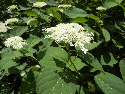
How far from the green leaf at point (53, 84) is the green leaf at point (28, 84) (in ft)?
2.04

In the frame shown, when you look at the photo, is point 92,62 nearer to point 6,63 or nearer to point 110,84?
point 110,84

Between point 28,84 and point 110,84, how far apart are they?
1.35 meters

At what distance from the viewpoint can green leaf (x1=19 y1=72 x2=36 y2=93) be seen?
5.08ft

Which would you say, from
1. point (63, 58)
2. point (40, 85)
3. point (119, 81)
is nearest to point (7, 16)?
point (63, 58)

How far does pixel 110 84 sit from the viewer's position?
141 centimetres

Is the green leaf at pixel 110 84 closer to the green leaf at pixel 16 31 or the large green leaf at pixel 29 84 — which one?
the large green leaf at pixel 29 84

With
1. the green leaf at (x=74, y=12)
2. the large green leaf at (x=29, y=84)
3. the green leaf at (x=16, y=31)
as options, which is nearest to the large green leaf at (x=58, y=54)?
the large green leaf at (x=29, y=84)

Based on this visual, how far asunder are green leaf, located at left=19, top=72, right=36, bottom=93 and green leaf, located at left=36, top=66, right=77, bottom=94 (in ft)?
2.04

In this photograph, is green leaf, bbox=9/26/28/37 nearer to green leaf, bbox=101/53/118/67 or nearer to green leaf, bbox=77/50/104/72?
green leaf, bbox=77/50/104/72

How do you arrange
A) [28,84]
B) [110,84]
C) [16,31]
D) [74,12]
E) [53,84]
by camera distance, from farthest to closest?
[16,31] → [74,12] → [28,84] → [110,84] → [53,84]

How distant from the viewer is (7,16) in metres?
3.46

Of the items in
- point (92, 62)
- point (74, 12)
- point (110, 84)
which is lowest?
point (110, 84)

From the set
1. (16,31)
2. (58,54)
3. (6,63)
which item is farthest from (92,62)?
(16,31)

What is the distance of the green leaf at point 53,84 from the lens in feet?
3.39
